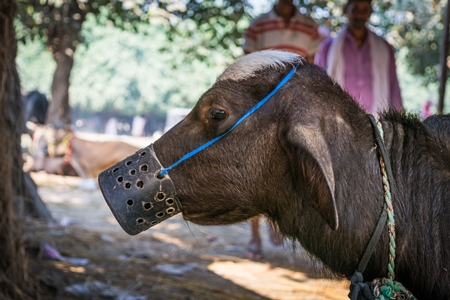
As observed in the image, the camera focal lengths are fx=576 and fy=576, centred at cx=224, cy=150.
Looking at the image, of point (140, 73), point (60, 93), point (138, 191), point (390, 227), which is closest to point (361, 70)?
point (390, 227)

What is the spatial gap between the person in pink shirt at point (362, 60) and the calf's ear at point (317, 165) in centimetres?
283

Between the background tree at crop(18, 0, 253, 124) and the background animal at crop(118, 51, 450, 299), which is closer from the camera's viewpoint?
the background animal at crop(118, 51, 450, 299)

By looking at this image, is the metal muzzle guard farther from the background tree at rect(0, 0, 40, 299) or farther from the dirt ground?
the background tree at rect(0, 0, 40, 299)

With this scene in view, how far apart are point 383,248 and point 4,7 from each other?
2.70 meters

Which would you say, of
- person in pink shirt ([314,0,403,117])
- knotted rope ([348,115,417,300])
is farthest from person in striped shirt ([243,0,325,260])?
knotted rope ([348,115,417,300])

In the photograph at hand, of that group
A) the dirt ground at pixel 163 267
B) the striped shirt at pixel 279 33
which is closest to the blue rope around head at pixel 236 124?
the dirt ground at pixel 163 267

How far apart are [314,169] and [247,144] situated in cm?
33

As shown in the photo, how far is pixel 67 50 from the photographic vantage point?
44.2 feet

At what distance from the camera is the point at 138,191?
7.02 feet

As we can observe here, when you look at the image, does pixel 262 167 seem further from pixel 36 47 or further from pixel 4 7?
pixel 36 47

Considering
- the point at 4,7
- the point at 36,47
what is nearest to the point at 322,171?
the point at 4,7

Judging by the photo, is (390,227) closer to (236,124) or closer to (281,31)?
(236,124)

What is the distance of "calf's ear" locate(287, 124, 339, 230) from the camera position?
1864 millimetres

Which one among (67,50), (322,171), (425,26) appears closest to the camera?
(322,171)
